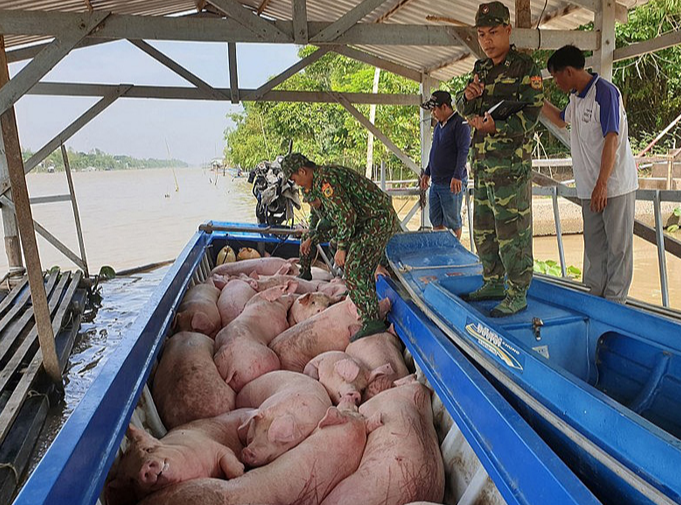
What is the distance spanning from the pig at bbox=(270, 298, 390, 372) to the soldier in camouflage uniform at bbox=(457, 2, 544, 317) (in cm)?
133

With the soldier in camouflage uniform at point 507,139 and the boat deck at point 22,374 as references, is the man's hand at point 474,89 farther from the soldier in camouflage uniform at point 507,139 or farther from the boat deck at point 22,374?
the boat deck at point 22,374

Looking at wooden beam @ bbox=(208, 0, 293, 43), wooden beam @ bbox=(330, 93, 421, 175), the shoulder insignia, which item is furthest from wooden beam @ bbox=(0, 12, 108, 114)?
wooden beam @ bbox=(330, 93, 421, 175)

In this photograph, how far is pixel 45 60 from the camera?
4.08m

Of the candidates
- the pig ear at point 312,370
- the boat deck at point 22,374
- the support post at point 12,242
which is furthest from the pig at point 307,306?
the support post at point 12,242

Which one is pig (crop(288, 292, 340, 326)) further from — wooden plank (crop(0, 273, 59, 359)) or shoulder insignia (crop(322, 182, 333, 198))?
wooden plank (crop(0, 273, 59, 359))

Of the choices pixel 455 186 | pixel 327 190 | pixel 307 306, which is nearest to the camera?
A: pixel 327 190

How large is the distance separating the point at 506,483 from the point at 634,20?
1919cm

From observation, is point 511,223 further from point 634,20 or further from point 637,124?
point 637,124

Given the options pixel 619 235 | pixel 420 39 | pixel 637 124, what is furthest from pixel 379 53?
pixel 637 124

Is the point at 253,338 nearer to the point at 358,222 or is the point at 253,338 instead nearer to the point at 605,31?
the point at 358,222

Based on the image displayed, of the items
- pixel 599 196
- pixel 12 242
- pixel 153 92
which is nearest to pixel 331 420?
pixel 599 196

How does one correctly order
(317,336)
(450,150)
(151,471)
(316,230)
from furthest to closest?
(450,150) < (316,230) < (317,336) < (151,471)

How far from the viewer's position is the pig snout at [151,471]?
7.07 feet

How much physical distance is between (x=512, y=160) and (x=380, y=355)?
167 centimetres
